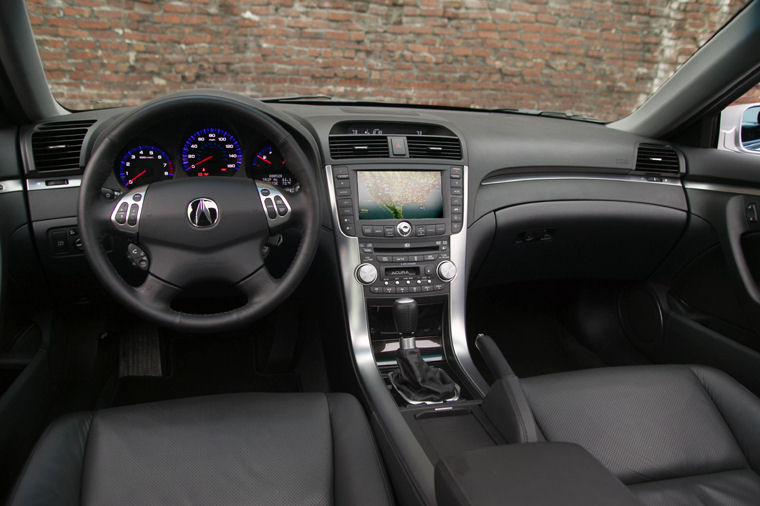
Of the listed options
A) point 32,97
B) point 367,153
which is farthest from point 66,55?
point 367,153

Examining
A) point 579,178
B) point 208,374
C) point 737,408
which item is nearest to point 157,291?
point 208,374

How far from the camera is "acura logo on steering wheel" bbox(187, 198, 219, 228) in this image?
1311 millimetres

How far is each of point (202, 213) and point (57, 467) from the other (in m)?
0.62

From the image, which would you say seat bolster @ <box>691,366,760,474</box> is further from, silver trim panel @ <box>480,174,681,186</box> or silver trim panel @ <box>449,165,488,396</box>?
silver trim panel @ <box>480,174,681,186</box>

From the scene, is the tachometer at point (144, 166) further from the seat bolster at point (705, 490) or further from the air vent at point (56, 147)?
the seat bolster at point (705, 490)

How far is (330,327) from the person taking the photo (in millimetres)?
1894

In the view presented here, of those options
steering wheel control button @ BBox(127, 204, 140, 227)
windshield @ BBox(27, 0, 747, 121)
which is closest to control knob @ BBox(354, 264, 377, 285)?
steering wheel control button @ BBox(127, 204, 140, 227)

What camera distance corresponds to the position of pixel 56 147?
154cm

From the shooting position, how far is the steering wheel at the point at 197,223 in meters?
1.20

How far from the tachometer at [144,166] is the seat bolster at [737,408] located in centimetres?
157

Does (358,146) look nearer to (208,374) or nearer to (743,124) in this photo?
(208,374)

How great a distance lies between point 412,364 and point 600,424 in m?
0.53

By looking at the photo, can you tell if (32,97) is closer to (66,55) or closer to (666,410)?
(666,410)

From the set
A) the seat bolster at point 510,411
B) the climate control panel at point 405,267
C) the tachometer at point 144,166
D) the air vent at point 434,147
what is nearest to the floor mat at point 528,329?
the climate control panel at point 405,267
